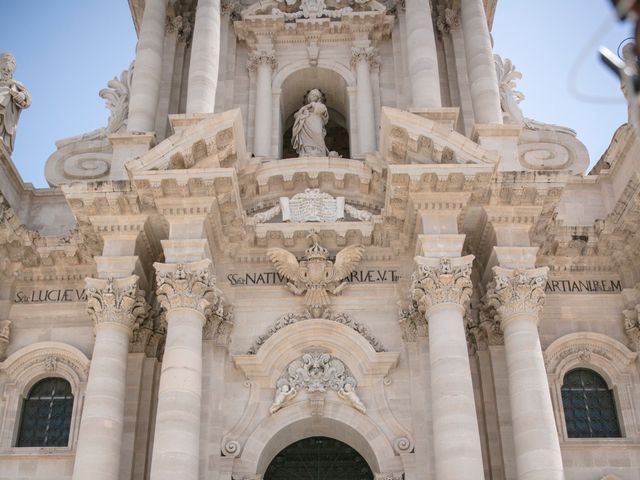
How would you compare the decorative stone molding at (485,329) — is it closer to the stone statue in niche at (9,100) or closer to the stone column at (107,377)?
the stone column at (107,377)

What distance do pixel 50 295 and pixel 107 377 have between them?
404 cm

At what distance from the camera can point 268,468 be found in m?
18.8

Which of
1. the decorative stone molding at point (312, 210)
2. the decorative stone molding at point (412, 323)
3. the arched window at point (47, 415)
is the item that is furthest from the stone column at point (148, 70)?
the decorative stone molding at point (412, 323)

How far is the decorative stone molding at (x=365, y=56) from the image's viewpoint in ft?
78.7

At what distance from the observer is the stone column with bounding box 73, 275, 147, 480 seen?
16.1 m

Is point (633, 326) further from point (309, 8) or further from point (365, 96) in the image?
point (309, 8)

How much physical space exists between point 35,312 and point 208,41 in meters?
7.70

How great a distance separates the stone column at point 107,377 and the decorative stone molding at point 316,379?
10.0 feet

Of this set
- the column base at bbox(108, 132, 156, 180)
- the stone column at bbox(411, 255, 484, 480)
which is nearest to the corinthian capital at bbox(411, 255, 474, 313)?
the stone column at bbox(411, 255, 484, 480)

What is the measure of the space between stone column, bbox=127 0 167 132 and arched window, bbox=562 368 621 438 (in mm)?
11042

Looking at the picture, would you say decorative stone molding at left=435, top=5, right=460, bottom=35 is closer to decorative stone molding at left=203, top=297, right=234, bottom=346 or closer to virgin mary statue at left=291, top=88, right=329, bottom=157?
virgin mary statue at left=291, top=88, right=329, bottom=157

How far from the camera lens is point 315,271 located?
18.9 metres

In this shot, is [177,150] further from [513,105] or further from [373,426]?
[513,105]

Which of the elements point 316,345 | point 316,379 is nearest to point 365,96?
point 316,345
